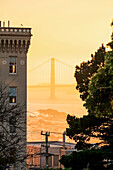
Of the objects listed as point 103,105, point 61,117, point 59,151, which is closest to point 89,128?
point 103,105

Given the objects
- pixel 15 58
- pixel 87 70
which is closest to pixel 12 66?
pixel 15 58

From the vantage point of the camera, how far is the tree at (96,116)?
83.3 ft

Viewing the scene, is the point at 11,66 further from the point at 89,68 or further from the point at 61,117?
the point at 61,117

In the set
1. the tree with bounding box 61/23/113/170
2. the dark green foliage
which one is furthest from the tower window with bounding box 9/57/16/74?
the dark green foliage

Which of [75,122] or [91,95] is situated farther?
[75,122]

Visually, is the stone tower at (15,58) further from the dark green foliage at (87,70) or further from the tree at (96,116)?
the dark green foliage at (87,70)

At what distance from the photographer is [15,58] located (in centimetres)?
6009

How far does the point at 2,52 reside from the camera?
6009cm

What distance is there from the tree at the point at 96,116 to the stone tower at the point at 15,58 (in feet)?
74.8

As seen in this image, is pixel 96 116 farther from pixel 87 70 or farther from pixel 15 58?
pixel 15 58

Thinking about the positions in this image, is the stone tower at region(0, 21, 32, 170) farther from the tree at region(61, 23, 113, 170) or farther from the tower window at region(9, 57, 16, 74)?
the tree at region(61, 23, 113, 170)

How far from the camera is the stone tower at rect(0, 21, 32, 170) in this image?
59375 mm

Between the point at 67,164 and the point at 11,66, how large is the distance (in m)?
32.1

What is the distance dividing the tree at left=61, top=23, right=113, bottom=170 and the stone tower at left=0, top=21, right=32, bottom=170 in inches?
898
